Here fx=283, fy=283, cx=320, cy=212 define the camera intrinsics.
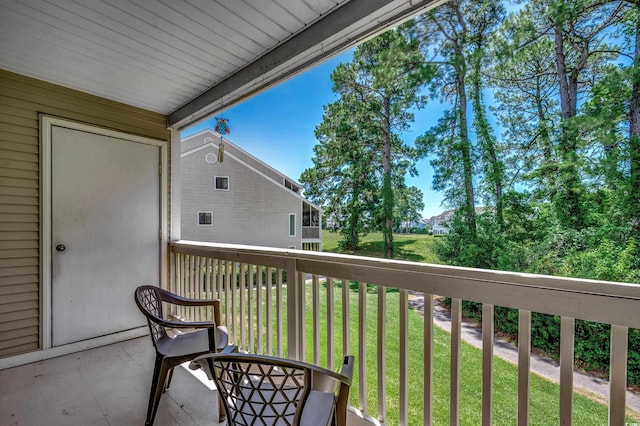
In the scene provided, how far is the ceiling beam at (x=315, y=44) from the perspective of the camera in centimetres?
155

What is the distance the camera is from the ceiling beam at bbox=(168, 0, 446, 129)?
1552mm

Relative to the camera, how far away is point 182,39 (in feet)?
6.59

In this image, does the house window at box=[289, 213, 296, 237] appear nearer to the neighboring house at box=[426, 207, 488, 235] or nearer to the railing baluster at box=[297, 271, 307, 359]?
the neighboring house at box=[426, 207, 488, 235]

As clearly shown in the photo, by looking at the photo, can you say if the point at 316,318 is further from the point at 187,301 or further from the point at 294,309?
the point at 187,301

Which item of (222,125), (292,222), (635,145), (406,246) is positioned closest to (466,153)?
(406,246)

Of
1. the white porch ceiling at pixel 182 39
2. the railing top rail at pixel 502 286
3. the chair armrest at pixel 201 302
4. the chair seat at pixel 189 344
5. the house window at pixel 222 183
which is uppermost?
the white porch ceiling at pixel 182 39

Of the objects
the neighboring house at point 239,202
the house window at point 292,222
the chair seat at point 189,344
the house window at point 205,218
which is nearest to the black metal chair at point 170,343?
the chair seat at point 189,344

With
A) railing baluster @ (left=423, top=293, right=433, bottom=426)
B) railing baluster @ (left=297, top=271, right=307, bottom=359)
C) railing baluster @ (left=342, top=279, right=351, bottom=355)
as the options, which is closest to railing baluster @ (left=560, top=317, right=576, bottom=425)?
railing baluster @ (left=423, top=293, right=433, bottom=426)

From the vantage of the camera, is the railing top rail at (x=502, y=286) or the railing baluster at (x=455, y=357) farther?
the railing baluster at (x=455, y=357)

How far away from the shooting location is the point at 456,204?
288 inches

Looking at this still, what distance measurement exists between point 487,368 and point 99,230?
11.4 feet

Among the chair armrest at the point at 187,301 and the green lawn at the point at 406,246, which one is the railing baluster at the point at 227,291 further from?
the green lawn at the point at 406,246

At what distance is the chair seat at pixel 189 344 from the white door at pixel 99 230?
1.59 metres

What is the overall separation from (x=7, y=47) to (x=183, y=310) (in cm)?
269
